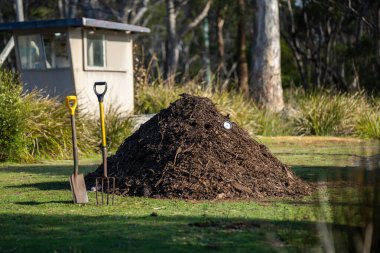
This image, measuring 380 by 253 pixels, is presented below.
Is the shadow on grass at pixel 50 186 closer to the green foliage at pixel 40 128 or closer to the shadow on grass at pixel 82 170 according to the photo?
the shadow on grass at pixel 82 170

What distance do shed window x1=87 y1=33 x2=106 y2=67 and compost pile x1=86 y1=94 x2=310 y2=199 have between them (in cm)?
1049


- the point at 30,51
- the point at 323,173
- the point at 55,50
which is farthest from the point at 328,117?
the point at 323,173

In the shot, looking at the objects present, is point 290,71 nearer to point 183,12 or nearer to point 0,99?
point 183,12

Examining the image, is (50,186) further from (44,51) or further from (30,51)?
(30,51)

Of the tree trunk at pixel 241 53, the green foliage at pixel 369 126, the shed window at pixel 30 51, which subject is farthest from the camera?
the tree trunk at pixel 241 53

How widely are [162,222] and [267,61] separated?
2078 cm

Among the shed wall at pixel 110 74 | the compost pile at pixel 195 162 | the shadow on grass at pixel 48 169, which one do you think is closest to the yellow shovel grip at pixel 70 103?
the compost pile at pixel 195 162

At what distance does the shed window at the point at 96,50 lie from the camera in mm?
22297

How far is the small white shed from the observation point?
70.9ft

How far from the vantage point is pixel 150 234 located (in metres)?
7.90

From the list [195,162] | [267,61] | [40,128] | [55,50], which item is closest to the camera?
[195,162]

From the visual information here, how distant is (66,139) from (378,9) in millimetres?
21513

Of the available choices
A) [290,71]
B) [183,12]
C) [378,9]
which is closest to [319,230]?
[378,9]

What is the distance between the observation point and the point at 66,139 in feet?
60.7
